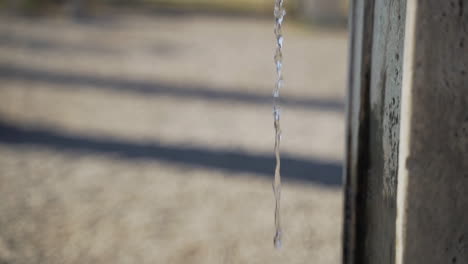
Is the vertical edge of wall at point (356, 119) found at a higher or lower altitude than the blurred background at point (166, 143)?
higher

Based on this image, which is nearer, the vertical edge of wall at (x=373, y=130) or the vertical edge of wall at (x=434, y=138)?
the vertical edge of wall at (x=434, y=138)

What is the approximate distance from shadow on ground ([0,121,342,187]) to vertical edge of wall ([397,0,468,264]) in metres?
2.29

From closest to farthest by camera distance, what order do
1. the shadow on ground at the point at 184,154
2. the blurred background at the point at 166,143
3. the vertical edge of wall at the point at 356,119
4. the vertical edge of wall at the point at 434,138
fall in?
the vertical edge of wall at the point at 434,138, the vertical edge of wall at the point at 356,119, the blurred background at the point at 166,143, the shadow on ground at the point at 184,154

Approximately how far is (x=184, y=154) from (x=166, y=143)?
285mm

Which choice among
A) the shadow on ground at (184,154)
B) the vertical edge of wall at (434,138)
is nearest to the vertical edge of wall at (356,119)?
the vertical edge of wall at (434,138)

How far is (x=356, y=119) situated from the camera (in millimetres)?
2006

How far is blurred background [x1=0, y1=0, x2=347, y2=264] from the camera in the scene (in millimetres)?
3158

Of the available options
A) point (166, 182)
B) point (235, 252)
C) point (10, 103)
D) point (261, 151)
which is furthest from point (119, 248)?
point (10, 103)

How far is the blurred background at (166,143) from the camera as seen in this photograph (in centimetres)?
316

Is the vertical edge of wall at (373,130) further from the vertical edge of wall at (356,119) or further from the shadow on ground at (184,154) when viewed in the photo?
the shadow on ground at (184,154)

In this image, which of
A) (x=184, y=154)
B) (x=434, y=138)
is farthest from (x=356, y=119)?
(x=184, y=154)

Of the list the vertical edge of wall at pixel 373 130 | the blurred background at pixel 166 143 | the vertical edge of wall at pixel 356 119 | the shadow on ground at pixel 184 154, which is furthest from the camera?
the shadow on ground at pixel 184 154

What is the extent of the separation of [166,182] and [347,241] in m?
1.92

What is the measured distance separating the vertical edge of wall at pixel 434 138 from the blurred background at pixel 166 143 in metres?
1.39
